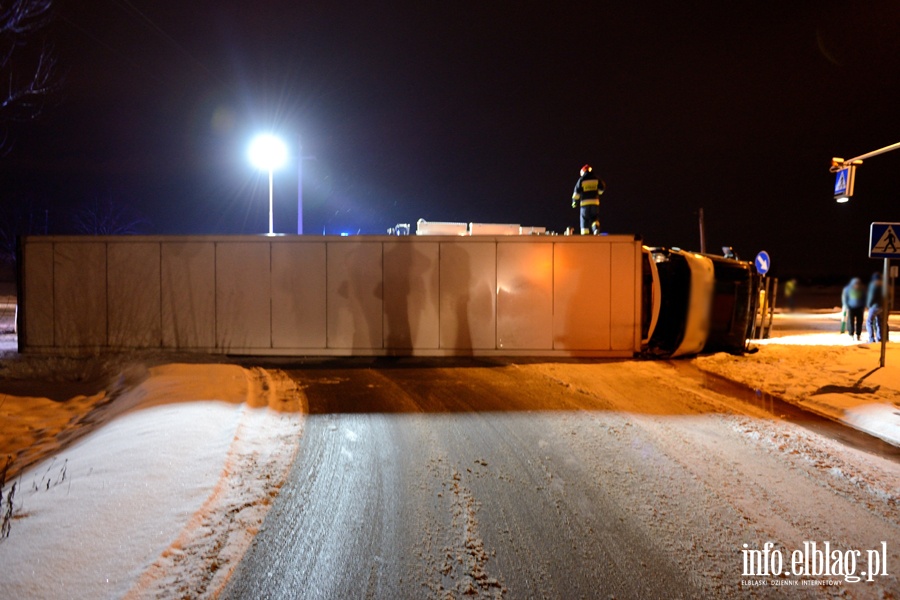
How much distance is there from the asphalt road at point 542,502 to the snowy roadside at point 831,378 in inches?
65.2

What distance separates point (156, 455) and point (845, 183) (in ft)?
55.7

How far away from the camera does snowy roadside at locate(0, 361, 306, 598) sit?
3.87 meters

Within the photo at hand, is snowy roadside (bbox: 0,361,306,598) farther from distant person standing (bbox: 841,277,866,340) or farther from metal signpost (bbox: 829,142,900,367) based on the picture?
distant person standing (bbox: 841,277,866,340)

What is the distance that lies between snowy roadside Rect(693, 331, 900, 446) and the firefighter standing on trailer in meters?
4.11

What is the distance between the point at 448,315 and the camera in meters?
14.4

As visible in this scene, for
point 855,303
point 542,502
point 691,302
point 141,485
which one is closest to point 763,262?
point 855,303

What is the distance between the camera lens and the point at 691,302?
45.5ft

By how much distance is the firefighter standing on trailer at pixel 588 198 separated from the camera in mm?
14320

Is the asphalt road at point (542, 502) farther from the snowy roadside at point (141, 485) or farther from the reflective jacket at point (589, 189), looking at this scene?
the reflective jacket at point (589, 189)

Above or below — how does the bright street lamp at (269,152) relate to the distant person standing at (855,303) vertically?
above

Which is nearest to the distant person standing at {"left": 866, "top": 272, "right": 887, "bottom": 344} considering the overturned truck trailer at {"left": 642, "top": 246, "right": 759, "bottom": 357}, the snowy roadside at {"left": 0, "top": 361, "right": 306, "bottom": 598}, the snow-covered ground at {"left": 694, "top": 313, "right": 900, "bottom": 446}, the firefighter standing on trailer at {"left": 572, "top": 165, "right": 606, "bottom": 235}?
the snow-covered ground at {"left": 694, "top": 313, "right": 900, "bottom": 446}

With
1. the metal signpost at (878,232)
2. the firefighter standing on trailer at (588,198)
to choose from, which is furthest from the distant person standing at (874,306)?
the firefighter standing on trailer at (588,198)

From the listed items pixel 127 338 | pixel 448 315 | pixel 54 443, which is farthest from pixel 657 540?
pixel 127 338

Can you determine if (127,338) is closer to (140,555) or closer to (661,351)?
(140,555)
